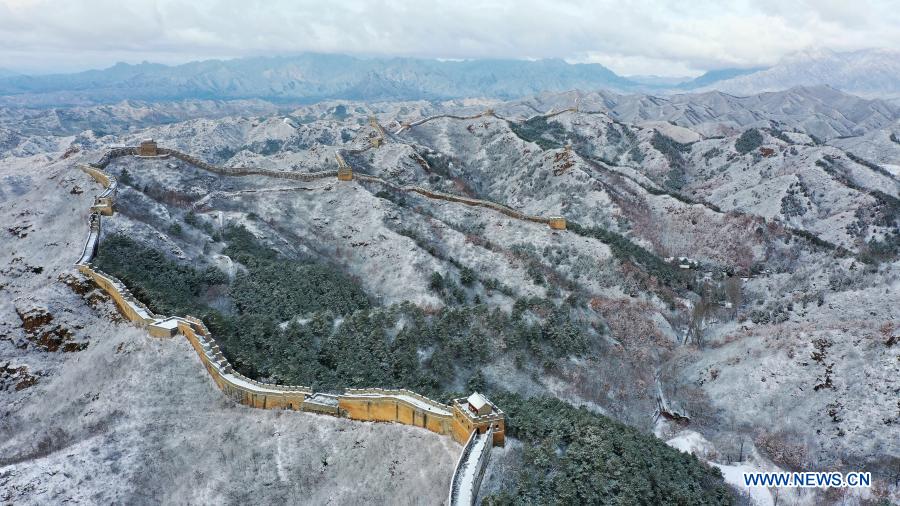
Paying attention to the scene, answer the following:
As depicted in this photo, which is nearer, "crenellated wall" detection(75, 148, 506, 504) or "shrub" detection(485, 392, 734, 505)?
"shrub" detection(485, 392, 734, 505)

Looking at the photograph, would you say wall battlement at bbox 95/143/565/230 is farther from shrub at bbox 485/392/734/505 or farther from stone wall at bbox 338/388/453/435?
stone wall at bbox 338/388/453/435

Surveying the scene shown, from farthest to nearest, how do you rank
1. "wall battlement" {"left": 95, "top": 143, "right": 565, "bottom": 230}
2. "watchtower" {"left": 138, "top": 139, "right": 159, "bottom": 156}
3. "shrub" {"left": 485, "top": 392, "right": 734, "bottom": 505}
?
"wall battlement" {"left": 95, "top": 143, "right": 565, "bottom": 230}
"watchtower" {"left": 138, "top": 139, "right": 159, "bottom": 156}
"shrub" {"left": 485, "top": 392, "right": 734, "bottom": 505}

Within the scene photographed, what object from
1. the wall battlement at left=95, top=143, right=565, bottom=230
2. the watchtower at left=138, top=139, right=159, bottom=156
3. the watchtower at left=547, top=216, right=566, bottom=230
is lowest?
the watchtower at left=547, top=216, right=566, bottom=230

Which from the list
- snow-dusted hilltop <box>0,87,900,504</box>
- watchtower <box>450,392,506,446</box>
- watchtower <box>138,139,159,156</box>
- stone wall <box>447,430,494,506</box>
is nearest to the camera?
stone wall <box>447,430,494,506</box>

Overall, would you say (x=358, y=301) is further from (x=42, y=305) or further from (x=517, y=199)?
(x=517, y=199)

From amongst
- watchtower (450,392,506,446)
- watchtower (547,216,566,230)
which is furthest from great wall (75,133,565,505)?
watchtower (547,216,566,230)

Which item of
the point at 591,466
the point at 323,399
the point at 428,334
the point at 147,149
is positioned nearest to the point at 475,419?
the point at 591,466

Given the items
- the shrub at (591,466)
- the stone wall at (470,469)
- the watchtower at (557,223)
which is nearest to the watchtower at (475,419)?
the stone wall at (470,469)

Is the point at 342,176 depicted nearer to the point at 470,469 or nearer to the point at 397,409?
the point at 397,409

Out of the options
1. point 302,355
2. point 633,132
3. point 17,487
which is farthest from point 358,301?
point 633,132
